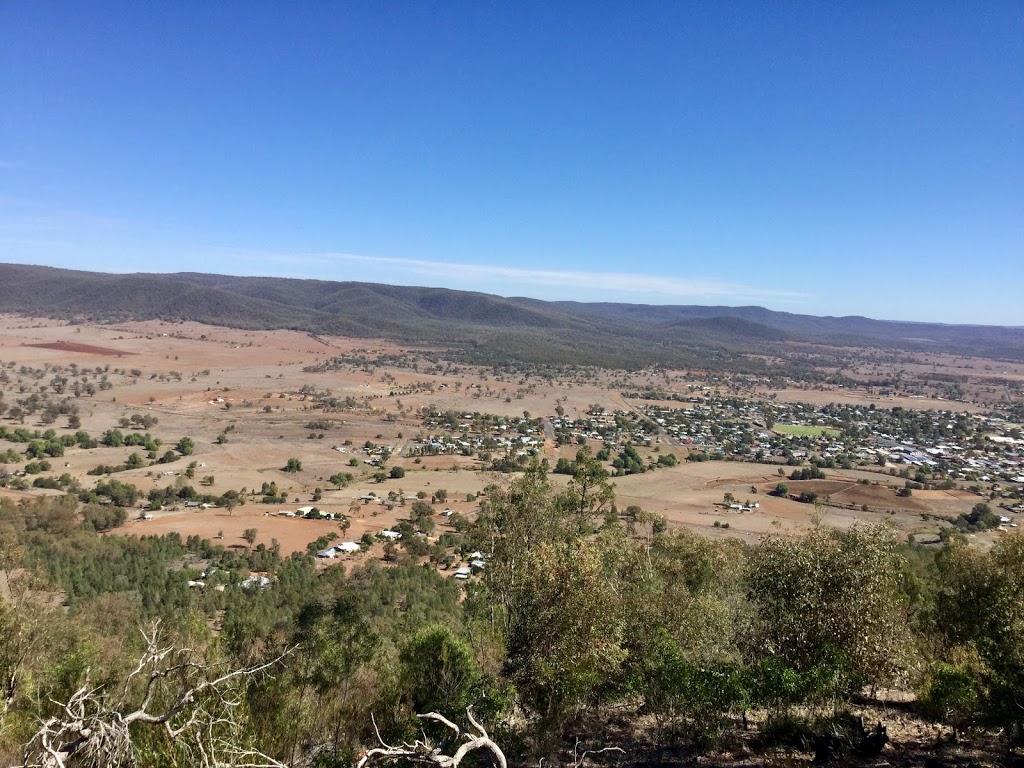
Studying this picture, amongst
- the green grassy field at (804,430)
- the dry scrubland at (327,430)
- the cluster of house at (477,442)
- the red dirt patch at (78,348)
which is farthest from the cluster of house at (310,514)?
the red dirt patch at (78,348)

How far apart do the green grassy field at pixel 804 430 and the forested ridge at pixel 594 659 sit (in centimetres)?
7377

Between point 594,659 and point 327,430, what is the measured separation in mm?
65300

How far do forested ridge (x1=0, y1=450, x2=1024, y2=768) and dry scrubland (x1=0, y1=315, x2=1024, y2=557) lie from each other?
2337mm

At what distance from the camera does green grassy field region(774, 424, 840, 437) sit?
8306cm

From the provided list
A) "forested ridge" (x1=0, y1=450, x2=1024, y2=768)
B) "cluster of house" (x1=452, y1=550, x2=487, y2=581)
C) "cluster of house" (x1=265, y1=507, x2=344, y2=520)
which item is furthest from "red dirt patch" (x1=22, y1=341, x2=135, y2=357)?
"forested ridge" (x1=0, y1=450, x2=1024, y2=768)

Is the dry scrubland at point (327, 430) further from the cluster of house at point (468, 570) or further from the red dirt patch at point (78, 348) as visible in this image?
the cluster of house at point (468, 570)

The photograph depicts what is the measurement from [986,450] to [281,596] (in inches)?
3408

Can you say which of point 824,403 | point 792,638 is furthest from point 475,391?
point 792,638

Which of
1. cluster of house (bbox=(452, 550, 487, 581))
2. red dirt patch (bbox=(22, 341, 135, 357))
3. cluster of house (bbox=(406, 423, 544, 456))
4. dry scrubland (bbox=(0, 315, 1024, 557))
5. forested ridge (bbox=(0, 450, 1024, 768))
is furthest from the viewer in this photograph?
red dirt patch (bbox=(22, 341, 135, 357))

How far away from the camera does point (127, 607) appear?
22.4 metres

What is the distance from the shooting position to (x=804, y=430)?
3386 inches

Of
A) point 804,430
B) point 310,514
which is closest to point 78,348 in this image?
point 310,514

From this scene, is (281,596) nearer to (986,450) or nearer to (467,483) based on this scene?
(467,483)

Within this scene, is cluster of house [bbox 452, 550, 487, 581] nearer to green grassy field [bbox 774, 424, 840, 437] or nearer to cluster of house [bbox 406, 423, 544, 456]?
cluster of house [bbox 406, 423, 544, 456]
